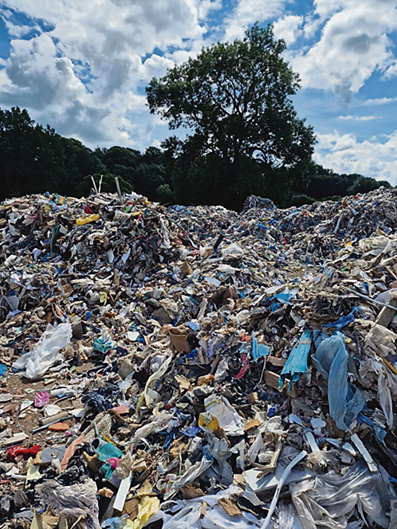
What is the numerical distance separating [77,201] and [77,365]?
18.2 feet

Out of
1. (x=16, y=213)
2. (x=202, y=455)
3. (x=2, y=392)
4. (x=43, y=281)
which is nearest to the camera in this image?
(x=202, y=455)

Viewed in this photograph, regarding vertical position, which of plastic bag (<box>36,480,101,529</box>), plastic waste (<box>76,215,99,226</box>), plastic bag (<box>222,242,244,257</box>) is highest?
plastic waste (<box>76,215,99,226</box>)

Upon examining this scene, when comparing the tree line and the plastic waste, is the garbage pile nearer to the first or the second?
the plastic waste

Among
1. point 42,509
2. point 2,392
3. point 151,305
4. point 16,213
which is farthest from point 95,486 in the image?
point 16,213

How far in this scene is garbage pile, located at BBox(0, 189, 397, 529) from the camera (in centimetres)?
244

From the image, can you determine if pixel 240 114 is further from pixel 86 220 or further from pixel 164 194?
pixel 86 220

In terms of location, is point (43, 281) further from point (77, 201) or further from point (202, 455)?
point (202, 455)

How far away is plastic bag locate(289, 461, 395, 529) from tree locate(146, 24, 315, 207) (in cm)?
1925

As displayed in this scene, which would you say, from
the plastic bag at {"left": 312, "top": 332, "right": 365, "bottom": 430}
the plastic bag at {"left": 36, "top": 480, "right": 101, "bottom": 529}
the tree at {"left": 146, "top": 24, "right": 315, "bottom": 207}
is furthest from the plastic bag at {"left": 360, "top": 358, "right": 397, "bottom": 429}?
the tree at {"left": 146, "top": 24, "right": 315, "bottom": 207}

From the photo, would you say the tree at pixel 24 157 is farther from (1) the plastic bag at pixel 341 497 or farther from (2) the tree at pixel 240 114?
(1) the plastic bag at pixel 341 497

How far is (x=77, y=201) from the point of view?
906cm

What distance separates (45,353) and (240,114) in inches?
818

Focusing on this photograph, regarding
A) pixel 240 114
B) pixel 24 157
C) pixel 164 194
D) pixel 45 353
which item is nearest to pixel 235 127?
pixel 240 114

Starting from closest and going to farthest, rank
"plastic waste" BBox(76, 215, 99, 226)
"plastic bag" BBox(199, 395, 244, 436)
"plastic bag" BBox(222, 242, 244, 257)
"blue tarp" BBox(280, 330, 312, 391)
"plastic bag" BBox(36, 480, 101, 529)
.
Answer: "plastic bag" BBox(36, 480, 101, 529) < "plastic bag" BBox(199, 395, 244, 436) < "blue tarp" BBox(280, 330, 312, 391) < "plastic bag" BBox(222, 242, 244, 257) < "plastic waste" BBox(76, 215, 99, 226)
